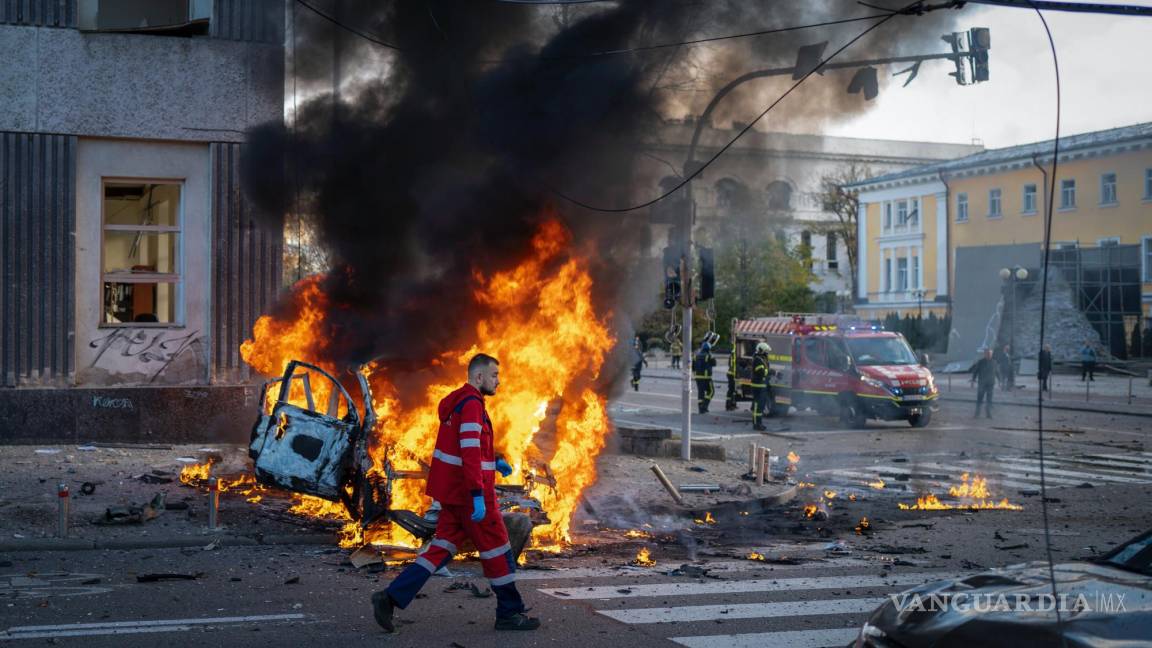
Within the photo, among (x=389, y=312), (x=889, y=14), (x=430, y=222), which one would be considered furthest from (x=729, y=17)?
(x=389, y=312)

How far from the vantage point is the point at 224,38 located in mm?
14594

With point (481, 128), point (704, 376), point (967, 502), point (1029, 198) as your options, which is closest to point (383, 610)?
point (481, 128)

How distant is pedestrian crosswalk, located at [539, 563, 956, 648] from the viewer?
6184 millimetres

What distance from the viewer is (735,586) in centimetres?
766

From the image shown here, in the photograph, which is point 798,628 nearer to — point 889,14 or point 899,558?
point 899,558

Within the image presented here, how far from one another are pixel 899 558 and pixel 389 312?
5858 mm

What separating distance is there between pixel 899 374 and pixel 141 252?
14762mm

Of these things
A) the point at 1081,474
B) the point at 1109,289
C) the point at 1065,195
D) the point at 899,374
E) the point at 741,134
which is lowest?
the point at 1081,474

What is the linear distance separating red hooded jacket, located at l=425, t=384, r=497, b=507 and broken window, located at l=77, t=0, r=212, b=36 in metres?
10.2

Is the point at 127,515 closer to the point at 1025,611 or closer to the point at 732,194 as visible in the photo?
the point at 1025,611

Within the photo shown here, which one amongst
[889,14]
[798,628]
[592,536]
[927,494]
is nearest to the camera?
[798,628]

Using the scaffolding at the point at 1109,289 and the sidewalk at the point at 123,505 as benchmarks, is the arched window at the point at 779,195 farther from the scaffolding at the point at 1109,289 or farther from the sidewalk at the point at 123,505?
the scaffolding at the point at 1109,289

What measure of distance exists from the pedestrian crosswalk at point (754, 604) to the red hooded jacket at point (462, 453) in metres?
1.22

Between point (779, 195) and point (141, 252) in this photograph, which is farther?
point (141, 252)
